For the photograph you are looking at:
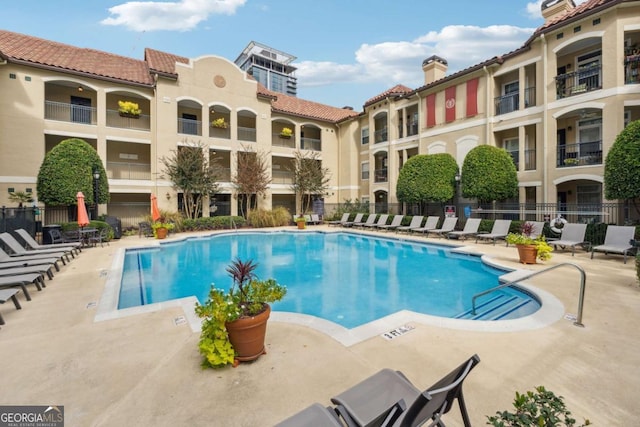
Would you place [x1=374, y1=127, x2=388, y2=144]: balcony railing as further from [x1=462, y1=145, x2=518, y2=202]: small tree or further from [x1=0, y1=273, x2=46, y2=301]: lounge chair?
[x1=0, y1=273, x2=46, y2=301]: lounge chair

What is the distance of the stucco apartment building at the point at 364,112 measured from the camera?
12.9 meters

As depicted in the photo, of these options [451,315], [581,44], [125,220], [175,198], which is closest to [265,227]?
[175,198]

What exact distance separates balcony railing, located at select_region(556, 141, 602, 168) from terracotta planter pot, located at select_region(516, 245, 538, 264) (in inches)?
308

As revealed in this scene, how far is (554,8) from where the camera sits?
15.3 metres

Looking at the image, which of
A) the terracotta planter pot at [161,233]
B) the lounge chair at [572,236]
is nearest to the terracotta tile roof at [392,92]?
the lounge chair at [572,236]

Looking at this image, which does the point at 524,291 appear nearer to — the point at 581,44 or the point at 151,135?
the point at 581,44

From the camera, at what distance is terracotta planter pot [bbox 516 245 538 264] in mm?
8367

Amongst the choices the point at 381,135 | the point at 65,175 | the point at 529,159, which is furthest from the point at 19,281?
the point at 381,135

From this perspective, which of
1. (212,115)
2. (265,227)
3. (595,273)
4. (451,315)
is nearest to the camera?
(451,315)

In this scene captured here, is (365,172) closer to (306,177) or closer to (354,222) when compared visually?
(306,177)

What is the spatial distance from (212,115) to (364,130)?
12.2 m

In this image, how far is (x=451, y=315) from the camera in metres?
5.93

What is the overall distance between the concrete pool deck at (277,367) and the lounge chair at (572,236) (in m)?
5.77

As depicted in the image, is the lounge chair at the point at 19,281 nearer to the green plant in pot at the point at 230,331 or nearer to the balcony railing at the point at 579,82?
the green plant in pot at the point at 230,331
